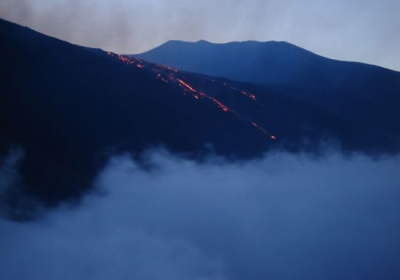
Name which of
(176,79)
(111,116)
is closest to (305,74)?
(176,79)

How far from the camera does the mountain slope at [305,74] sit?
49.5 m

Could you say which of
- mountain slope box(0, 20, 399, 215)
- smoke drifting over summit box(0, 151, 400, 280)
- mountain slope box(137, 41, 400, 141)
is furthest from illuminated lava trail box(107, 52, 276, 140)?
mountain slope box(137, 41, 400, 141)

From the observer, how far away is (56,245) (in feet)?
58.7

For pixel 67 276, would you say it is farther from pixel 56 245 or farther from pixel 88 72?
pixel 88 72

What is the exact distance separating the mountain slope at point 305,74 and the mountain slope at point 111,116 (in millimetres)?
8885

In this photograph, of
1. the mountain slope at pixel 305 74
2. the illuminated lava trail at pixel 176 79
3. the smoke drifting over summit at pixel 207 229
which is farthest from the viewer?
the mountain slope at pixel 305 74

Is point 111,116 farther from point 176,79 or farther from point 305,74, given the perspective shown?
point 305,74

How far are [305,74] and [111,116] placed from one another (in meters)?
42.8

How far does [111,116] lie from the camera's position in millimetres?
27594

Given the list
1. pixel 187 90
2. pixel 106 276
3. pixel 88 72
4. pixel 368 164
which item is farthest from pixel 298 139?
pixel 106 276

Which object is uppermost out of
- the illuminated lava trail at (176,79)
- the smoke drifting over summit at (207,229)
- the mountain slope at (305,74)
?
the mountain slope at (305,74)

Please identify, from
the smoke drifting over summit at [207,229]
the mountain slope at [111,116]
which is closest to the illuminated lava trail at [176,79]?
the mountain slope at [111,116]

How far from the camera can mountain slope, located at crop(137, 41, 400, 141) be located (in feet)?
163

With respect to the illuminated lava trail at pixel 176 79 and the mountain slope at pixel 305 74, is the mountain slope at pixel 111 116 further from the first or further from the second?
the mountain slope at pixel 305 74
